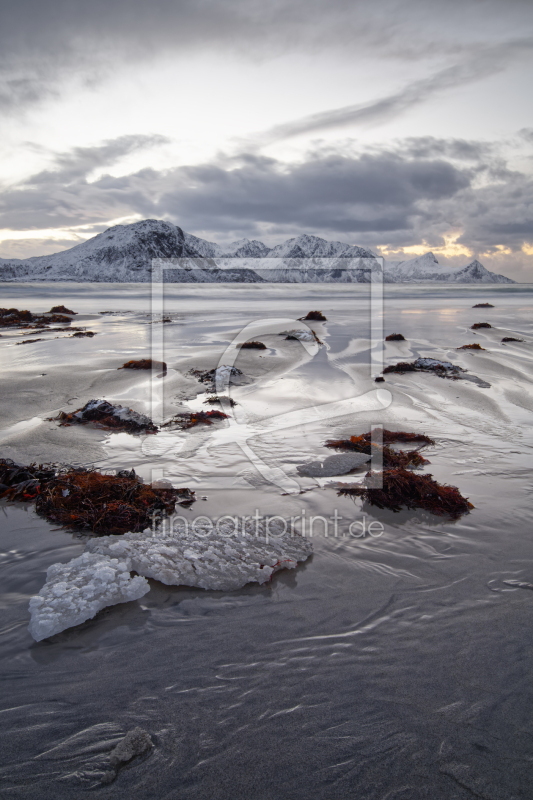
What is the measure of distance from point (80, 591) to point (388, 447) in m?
4.06

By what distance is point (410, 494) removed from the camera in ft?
14.6

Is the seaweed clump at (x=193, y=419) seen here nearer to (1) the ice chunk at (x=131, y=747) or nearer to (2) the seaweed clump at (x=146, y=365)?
(2) the seaweed clump at (x=146, y=365)

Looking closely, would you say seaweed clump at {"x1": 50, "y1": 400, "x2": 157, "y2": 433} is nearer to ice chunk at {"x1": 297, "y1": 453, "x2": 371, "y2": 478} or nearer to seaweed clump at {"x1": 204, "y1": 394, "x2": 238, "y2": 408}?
seaweed clump at {"x1": 204, "y1": 394, "x2": 238, "y2": 408}

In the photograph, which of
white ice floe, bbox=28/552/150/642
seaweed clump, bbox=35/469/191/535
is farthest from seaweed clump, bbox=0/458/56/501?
white ice floe, bbox=28/552/150/642

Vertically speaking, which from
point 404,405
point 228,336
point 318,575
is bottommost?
point 318,575

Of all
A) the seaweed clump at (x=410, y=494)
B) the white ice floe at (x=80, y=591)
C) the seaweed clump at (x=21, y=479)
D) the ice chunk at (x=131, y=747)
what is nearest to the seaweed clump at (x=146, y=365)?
the seaweed clump at (x=21, y=479)

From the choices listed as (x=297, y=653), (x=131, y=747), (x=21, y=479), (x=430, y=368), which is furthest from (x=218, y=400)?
(x=131, y=747)

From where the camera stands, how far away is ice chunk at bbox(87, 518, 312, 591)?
3.21 m

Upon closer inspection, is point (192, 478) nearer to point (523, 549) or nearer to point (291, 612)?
point (291, 612)

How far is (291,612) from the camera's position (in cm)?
293

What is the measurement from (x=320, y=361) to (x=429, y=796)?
33.5ft

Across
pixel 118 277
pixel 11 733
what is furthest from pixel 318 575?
pixel 118 277

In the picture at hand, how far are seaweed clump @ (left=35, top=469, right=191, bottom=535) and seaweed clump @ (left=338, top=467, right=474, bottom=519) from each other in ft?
6.00

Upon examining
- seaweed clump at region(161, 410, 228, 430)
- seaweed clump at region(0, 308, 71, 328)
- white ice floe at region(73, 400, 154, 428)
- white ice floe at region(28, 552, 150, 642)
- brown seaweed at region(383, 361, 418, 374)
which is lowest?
white ice floe at region(28, 552, 150, 642)
